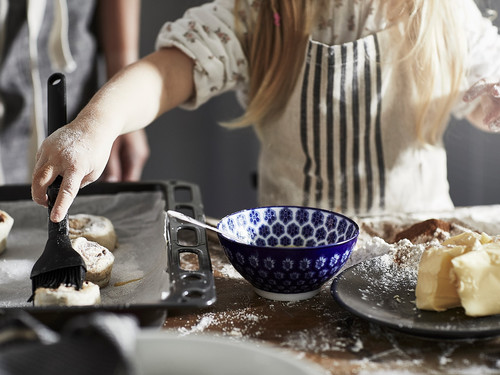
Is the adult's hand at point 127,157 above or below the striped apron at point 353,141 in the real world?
below

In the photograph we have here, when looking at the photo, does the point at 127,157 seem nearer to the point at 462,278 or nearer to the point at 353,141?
the point at 353,141

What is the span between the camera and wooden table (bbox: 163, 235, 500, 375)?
70 cm

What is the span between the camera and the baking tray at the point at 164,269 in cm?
74

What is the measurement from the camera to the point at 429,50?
126cm

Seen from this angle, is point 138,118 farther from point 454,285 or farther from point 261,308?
point 454,285

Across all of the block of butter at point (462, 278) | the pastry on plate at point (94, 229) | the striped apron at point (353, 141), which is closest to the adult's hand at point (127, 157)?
the striped apron at point (353, 141)

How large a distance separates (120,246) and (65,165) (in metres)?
0.28

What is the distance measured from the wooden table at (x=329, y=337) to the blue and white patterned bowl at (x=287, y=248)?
0.03m

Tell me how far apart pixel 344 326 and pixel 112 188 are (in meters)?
0.70

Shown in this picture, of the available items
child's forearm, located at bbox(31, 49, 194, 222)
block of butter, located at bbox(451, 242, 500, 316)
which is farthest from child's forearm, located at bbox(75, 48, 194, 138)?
block of butter, located at bbox(451, 242, 500, 316)

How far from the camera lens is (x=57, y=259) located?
903mm

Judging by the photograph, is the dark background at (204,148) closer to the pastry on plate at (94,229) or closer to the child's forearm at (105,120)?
the child's forearm at (105,120)

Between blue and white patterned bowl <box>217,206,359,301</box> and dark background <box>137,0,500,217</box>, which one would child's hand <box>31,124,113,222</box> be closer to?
blue and white patterned bowl <box>217,206,359,301</box>

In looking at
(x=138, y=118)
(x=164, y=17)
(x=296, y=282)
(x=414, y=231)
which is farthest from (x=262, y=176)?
(x=164, y=17)
